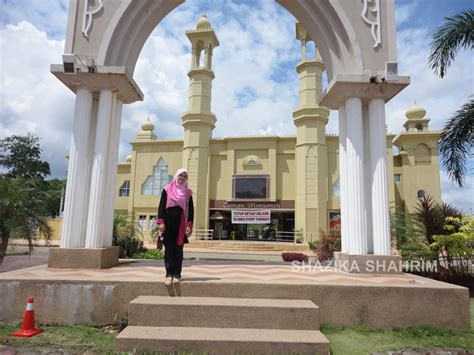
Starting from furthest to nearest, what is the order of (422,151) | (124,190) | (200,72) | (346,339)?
1. (124,190)
2. (200,72)
3. (422,151)
4. (346,339)

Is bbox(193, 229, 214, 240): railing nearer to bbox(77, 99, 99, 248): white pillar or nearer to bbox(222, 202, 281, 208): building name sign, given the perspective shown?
bbox(222, 202, 281, 208): building name sign

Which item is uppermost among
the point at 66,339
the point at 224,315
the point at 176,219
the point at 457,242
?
the point at 176,219

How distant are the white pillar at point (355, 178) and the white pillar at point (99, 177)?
4.85 metres

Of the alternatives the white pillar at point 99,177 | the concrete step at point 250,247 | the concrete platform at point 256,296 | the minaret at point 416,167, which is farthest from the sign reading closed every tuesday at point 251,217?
the concrete platform at point 256,296

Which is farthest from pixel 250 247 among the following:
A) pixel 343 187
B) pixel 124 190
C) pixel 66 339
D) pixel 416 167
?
pixel 66 339

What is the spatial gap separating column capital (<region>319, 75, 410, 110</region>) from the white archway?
19 mm

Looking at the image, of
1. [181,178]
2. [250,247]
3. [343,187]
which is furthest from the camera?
[250,247]

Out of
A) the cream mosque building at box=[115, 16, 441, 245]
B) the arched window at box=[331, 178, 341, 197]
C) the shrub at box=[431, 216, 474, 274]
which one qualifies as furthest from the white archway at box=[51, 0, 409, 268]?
the arched window at box=[331, 178, 341, 197]

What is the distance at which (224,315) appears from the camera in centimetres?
412

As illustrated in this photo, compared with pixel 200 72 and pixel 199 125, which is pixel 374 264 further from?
pixel 200 72

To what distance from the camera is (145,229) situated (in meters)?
28.8

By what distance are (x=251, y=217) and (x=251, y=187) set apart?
245cm

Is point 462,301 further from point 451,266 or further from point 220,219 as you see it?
point 220,219

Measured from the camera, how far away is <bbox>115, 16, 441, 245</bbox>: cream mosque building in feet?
82.0
